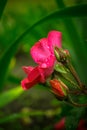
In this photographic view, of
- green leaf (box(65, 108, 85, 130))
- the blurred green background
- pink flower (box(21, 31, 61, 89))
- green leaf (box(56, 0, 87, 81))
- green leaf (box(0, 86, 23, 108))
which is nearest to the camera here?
pink flower (box(21, 31, 61, 89))

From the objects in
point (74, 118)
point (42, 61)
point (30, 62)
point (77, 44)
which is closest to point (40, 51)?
point (42, 61)

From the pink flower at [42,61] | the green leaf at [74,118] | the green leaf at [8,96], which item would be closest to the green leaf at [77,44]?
the green leaf at [8,96]

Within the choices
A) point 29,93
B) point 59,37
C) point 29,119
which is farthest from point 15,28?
point 59,37

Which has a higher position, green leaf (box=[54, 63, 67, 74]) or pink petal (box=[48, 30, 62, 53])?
pink petal (box=[48, 30, 62, 53])

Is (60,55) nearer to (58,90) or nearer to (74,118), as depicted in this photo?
(58,90)

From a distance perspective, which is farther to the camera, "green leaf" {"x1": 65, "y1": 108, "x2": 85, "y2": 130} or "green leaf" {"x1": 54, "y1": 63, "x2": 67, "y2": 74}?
"green leaf" {"x1": 65, "y1": 108, "x2": 85, "y2": 130}

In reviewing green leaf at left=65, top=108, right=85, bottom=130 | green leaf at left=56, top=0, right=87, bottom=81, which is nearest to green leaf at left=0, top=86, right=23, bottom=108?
green leaf at left=56, top=0, right=87, bottom=81

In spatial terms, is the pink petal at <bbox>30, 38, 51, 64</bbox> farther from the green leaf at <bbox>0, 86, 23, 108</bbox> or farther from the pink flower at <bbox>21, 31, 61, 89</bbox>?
the green leaf at <bbox>0, 86, 23, 108</bbox>

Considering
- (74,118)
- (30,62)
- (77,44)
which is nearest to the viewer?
(74,118)

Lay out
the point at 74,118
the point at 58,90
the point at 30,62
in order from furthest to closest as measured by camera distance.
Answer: the point at 30,62 < the point at 74,118 < the point at 58,90

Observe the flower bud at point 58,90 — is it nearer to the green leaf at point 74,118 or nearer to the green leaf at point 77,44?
the green leaf at point 74,118
